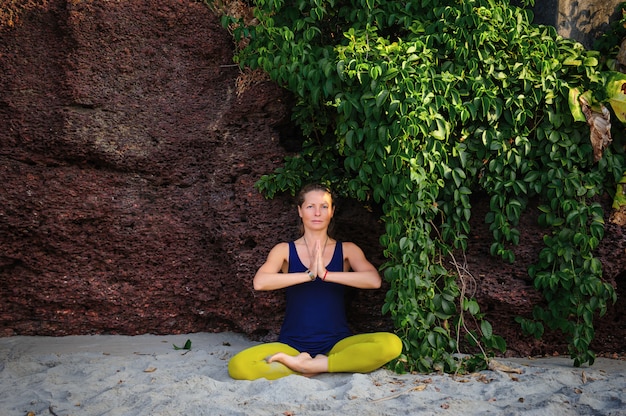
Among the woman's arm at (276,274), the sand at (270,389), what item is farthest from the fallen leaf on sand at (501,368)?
the woman's arm at (276,274)

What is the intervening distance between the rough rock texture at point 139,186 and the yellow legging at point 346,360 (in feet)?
2.55

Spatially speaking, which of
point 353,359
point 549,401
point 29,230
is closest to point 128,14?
point 29,230

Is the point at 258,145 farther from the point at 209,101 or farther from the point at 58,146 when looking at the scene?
the point at 58,146

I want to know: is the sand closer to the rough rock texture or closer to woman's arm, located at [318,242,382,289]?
the rough rock texture

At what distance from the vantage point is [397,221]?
4035mm

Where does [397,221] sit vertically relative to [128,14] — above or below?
below

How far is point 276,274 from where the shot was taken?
4.04m

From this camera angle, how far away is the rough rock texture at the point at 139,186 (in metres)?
4.54

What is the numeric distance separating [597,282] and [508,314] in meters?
0.63

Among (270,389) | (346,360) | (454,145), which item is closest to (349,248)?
(346,360)

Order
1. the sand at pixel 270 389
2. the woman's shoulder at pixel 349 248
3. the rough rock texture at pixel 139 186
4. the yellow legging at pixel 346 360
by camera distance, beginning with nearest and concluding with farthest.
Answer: the sand at pixel 270 389
the yellow legging at pixel 346 360
the woman's shoulder at pixel 349 248
the rough rock texture at pixel 139 186

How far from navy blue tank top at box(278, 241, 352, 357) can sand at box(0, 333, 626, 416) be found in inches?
10.8

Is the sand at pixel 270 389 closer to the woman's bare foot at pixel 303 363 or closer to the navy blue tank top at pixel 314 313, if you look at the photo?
the woman's bare foot at pixel 303 363

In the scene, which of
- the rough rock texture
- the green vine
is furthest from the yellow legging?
the rough rock texture
